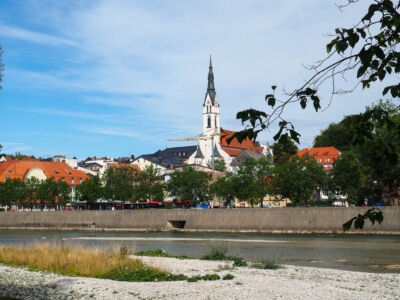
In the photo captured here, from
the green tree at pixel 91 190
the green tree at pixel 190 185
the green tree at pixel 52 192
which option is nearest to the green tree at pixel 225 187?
the green tree at pixel 190 185

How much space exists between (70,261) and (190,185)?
7698cm

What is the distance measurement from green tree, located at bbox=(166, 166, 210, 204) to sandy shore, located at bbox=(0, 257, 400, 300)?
77.4 meters

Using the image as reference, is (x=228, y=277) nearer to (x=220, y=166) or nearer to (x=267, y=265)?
(x=267, y=265)

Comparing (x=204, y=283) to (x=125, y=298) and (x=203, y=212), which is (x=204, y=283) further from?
(x=203, y=212)

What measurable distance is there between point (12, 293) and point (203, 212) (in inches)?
2128

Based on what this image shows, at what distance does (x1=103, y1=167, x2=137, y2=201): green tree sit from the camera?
109062 mm

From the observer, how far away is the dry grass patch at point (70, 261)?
21344 millimetres

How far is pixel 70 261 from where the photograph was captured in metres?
22.6

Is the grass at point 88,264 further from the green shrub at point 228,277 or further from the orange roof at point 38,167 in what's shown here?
the orange roof at point 38,167

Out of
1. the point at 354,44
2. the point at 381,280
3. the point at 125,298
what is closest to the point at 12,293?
the point at 125,298

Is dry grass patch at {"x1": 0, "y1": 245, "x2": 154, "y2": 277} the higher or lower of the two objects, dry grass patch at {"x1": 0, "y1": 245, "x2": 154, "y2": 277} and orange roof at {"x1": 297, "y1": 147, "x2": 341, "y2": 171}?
the lower

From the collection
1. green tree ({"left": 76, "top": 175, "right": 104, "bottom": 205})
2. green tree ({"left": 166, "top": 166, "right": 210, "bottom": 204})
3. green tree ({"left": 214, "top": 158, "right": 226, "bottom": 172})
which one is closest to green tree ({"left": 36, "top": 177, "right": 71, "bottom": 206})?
green tree ({"left": 76, "top": 175, "right": 104, "bottom": 205})

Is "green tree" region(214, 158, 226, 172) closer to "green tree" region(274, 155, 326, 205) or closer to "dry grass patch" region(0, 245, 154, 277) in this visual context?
"green tree" region(274, 155, 326, 205)

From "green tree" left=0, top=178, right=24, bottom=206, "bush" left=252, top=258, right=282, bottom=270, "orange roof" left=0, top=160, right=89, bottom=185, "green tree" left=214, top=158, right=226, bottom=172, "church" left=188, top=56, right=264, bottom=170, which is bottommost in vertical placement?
"bush" left=252, top=258, right=282, bottom=270
